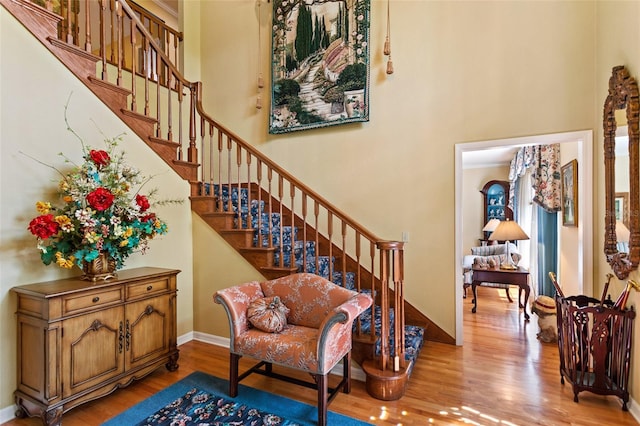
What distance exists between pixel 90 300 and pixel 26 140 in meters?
1.27

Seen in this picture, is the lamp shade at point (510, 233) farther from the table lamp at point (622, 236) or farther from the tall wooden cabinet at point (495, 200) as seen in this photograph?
the tall wooden cabinet at point (495, 200)

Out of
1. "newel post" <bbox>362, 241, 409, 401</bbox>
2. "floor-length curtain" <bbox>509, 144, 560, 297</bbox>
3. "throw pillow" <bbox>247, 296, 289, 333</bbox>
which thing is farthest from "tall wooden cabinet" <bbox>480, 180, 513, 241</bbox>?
"throw pillow" <bbox>247, 296, 289, 333</bbox>

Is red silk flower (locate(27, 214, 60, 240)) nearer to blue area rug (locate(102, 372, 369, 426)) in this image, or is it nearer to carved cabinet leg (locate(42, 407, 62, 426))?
carved cabinet leg (locate(42, 407, 62, 426))

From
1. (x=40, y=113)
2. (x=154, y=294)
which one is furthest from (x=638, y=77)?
(x=40, y=113)

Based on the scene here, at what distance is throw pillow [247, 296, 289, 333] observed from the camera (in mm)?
2473

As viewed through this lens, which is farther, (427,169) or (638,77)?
(427,169)

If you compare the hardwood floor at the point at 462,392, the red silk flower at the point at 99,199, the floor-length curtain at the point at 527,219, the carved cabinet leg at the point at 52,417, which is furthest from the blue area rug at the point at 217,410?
the floor-length curtain at the point at 527,219

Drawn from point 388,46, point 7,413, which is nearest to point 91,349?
point 7,413

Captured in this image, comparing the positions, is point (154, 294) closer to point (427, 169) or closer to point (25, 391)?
point (25, 391)

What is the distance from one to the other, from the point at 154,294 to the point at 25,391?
965mm

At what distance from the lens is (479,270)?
14.4ft

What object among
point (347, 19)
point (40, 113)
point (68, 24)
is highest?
point (347, 19)

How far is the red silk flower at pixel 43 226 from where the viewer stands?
2.10 meters

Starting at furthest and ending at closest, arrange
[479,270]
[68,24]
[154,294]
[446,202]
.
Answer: [479,270]
[446,202]
[68,24]
[154,294]
